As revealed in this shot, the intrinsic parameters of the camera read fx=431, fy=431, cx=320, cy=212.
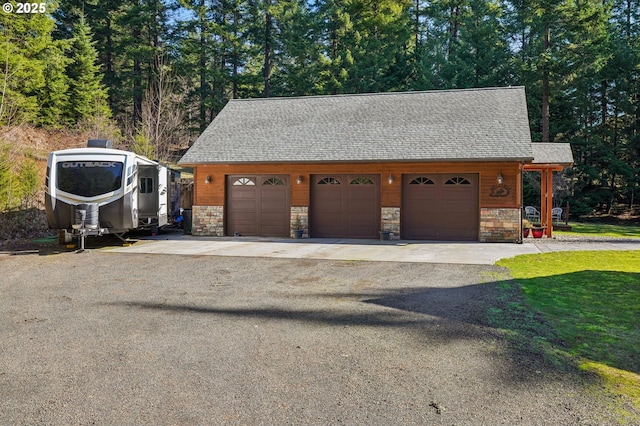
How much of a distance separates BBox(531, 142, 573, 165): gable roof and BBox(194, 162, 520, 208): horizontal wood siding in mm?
1548

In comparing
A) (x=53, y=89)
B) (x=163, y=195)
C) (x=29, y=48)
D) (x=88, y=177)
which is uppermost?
(x=29, y=48)

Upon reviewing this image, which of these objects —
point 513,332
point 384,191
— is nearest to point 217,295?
point 513,332

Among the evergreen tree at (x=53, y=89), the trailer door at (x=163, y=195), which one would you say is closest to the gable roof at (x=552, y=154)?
the trailer door at (x=163, y=195)

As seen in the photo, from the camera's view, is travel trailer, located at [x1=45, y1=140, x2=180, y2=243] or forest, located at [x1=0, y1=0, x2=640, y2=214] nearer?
travel trailer, located at [x1=45, y1=140, x2=180, y2=243]

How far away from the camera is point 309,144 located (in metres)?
15.3

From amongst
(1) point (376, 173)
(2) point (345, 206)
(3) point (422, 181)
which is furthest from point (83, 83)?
(3) point (422, 181)

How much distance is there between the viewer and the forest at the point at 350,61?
1011 inches

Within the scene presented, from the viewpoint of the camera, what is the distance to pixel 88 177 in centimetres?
1181

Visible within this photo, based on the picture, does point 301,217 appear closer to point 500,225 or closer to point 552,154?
point 500,225

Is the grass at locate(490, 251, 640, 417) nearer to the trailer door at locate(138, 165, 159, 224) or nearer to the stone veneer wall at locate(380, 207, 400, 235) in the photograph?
the stone veneer wall at locate(380, 207, 400, 235)

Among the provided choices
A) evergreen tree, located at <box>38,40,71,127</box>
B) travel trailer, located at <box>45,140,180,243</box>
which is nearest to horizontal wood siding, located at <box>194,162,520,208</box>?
travel trailer, located at <box>45,140,180,243</box>

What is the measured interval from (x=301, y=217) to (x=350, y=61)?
16.6 meters

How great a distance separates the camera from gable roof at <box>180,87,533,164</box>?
45.3 ft

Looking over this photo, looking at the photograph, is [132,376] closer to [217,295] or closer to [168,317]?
[168,317]
